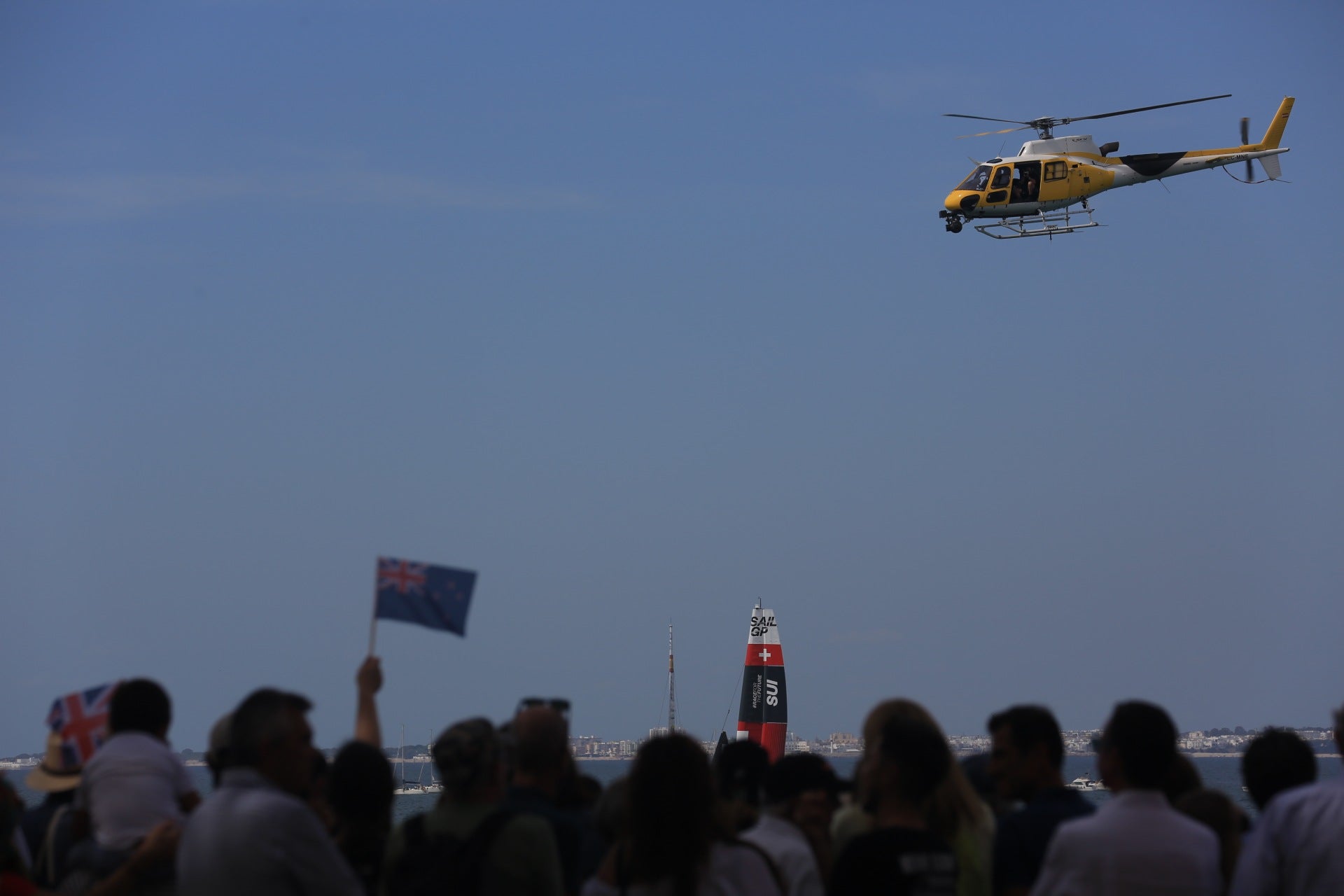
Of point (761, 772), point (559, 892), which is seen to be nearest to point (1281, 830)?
point (761, 772)

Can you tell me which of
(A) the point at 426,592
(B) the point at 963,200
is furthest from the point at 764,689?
(A) the point at 426,592

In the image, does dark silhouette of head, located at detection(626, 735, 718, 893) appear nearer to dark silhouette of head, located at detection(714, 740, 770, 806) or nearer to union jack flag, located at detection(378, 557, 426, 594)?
dark silhouette of head, located at detection(714, 740, 770, 806)

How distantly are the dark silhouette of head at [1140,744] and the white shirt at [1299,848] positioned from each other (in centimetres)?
52

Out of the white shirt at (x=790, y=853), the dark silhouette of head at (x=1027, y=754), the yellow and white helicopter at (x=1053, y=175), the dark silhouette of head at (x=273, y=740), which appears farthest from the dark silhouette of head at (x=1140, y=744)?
the yellow and white helicopter at (x=1053, y=175)

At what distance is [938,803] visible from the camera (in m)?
5.66

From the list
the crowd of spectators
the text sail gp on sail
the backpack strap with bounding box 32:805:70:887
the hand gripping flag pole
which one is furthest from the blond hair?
the text sail gp on sail

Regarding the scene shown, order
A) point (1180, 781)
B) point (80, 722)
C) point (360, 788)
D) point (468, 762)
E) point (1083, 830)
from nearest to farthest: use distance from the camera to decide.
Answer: point (1083, 830)
point (468, 762)
point (360, 788)
point (1180, 781)
point (80, 722)

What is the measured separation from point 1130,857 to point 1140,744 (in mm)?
405

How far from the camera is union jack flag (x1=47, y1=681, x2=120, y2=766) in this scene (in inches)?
287

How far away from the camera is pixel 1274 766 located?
5984mm

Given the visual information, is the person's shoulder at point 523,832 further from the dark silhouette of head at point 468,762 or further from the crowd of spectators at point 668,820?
the dark silhouette of head at point 468,762

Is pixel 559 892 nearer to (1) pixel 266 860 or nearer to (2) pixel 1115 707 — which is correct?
(1) pixel 266 860

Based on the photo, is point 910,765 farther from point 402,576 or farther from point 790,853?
point 402,576

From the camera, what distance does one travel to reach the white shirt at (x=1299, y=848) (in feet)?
17.3
